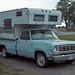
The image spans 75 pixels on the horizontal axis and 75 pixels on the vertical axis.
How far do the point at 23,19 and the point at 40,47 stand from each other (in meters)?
1.93

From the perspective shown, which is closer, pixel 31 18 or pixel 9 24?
pixel 31 18

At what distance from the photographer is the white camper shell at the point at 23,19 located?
8.42m

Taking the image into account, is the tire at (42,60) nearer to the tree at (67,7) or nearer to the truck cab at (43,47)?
the truck cab at (43,47)

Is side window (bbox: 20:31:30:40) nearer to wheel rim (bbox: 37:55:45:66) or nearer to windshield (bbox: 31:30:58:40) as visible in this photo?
windshield (bbox: 31:30:58:40)

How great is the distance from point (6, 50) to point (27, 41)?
7.04 feet

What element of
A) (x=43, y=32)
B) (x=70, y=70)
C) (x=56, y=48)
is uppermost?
(x=43, y=32)

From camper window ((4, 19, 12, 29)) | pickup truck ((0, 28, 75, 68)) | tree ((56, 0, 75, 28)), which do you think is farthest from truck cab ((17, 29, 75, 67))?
tree ((56, 0, 75, 28))

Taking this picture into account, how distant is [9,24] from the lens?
988 cm

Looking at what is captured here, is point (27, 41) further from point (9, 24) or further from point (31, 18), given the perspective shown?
point (9, 24)

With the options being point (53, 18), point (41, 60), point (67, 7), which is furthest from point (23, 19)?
point (67, 7)

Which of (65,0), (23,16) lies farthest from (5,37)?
(65,0)

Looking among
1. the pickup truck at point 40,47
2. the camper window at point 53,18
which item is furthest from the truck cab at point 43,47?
the camper window at point 53,18

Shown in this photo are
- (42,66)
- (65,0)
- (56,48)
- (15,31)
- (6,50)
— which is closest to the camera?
(56,48)

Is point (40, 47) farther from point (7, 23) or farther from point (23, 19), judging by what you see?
point (7, 23)
